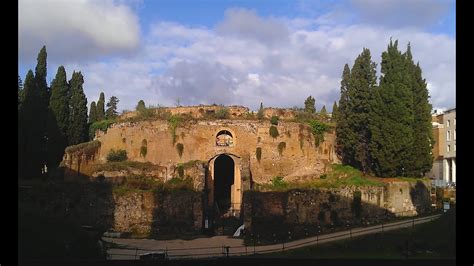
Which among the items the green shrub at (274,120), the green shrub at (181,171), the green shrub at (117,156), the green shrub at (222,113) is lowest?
the green shrub at (181,171)

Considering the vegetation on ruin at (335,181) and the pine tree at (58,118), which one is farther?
the pine tree at (58,118)

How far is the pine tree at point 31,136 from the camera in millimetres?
36125

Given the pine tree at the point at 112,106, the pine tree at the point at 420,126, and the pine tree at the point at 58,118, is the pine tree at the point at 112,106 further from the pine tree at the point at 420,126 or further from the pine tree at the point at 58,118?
the pine tree at the point at 420,126

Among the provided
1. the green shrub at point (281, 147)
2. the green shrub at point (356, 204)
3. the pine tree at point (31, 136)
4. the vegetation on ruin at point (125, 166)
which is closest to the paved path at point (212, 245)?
the green shrub at point (356, 204)

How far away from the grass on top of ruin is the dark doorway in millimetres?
4622

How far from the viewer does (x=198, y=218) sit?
96.7ft

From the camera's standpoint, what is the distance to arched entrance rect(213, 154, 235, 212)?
3759 centimetres

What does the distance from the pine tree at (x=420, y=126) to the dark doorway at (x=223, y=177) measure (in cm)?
1249

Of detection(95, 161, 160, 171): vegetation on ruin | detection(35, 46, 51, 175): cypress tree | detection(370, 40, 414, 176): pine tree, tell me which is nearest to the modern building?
detection(370, 40, 414, 176): pine tree

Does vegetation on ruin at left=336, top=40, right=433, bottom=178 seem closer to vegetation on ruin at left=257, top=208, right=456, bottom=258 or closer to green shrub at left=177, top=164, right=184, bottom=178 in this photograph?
vegetation on ruin at left=257, top=208, right=456, bottom=258

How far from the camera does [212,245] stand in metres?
25.6

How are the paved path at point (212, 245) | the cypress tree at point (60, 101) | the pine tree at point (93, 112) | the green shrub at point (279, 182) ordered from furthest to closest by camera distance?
the pine tree at point (93, 112), the cypress tree at point (60, 101), the green shrub at point (279, 182), the paved path at point (212, 245)
